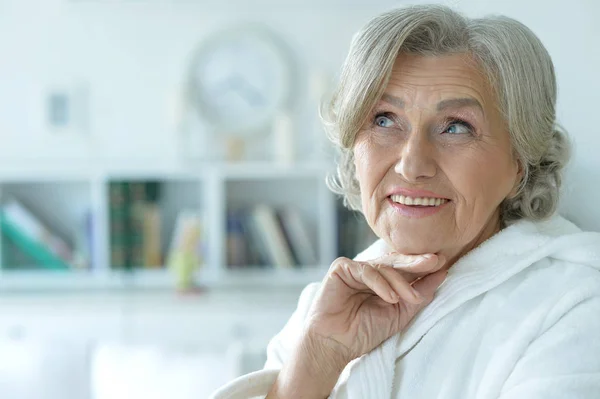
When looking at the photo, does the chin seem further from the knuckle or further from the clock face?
the clock face

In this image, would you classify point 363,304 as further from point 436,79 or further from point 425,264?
point 436,79

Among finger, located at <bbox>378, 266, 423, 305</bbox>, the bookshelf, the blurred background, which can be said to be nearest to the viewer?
finger, located at <bbox>378, 266, 423, 305</bbox>

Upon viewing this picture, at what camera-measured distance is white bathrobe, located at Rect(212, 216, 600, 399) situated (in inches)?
41.6

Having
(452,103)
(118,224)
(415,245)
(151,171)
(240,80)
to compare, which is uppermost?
(452,103)

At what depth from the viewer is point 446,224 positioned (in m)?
1.20

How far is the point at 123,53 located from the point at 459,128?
314cm

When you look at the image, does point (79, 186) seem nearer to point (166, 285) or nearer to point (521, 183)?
point (166, 285)

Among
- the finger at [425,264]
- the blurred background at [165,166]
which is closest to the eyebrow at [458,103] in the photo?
the finger at [425,264]

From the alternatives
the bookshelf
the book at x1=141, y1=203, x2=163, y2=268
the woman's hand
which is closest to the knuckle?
the woman's hand

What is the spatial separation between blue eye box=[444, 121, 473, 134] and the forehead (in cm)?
4

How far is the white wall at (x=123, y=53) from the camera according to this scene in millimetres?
4055

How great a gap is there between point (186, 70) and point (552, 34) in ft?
9.30

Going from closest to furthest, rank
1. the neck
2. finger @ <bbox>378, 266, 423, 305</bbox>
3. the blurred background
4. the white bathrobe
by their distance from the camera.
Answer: the white bathrobe < finger @ <bbox>378, 266, 423, 305</bbox> < the neck < the blurred background

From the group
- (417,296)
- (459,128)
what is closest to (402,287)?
(417,296)
